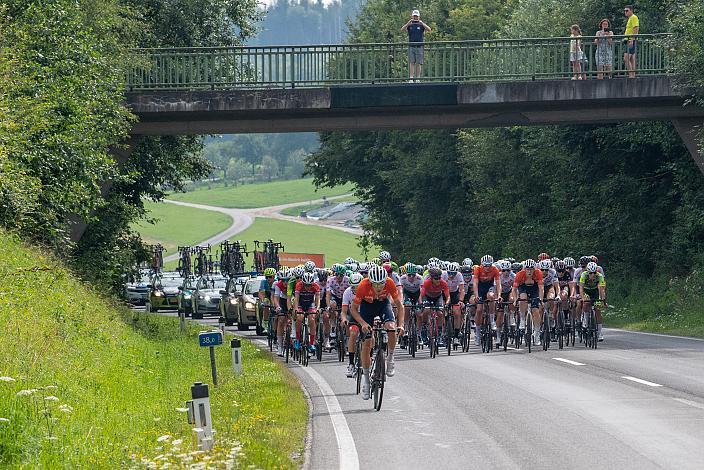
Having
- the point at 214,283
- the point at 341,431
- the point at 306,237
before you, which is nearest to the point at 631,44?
the point at 214,283

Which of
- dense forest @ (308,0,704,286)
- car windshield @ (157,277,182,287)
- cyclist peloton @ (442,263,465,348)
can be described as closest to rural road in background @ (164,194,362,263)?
dense forest @ (308,0,704,286)

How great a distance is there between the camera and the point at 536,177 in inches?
1976

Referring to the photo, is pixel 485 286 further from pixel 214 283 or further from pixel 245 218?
pixel 245 218

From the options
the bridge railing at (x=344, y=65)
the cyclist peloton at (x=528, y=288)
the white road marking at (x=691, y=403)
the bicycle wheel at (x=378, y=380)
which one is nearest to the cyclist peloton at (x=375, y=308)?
the bicycle wheel at (x=378, y=380)

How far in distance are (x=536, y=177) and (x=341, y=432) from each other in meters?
37.7

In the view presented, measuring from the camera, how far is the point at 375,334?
16.2 metres

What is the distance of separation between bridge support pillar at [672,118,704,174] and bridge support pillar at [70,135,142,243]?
13899 millimetres

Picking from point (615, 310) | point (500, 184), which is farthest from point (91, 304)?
point (500, 184)

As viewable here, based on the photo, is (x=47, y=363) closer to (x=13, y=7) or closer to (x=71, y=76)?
(x=71, y=76)

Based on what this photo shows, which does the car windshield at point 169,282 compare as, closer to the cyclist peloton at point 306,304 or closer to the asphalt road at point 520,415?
the cyclist peloton at point 306,304

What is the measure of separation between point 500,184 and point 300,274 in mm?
28526

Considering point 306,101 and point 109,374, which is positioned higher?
point 306,101

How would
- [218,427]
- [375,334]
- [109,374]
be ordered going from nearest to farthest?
[218,427] < [375,334] < [109,374]

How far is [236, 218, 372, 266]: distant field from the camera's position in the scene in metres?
136
